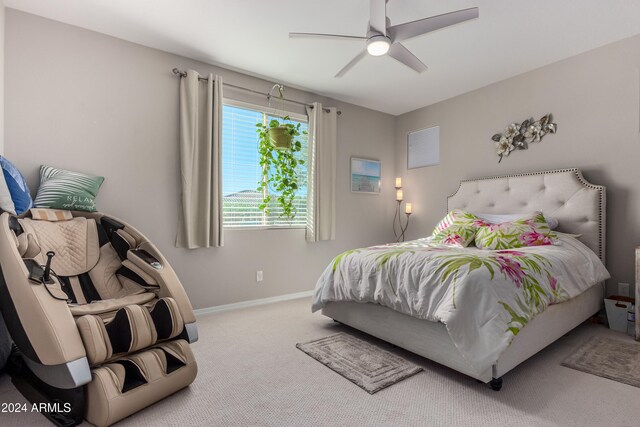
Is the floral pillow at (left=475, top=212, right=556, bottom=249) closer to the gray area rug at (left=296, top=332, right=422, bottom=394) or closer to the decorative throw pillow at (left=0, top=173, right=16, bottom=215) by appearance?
the gray area rug at (left=296, top=332, right=422, bottom=394)

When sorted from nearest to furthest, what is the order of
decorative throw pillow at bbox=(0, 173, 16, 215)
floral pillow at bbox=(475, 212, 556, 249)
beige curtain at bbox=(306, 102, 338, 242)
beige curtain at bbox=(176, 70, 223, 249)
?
decorative throw pillow at bbox=(0, 173, 16, 215) < floral pillow at bbox=(475, 212, 556, 249) < beige curtain at bbox=(176, 70, 223, 249) < beige curtain at bbox=(306, 102, 338, 242)

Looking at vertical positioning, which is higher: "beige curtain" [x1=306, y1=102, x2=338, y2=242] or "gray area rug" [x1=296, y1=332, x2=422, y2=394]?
"beige curtain" [x1=306, y1=102, x2=338, y2=242]

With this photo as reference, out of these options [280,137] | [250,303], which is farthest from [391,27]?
[250,303]

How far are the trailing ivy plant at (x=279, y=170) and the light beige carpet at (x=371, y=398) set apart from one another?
183 centimetres

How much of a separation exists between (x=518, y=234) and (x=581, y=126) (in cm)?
135

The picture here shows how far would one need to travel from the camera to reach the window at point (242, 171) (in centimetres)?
354

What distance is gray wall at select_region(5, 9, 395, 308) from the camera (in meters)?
2.54

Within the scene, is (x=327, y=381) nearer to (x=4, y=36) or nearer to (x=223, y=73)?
(x=223, y=73)

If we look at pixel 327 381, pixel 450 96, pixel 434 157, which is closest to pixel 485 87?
pixel 450 96

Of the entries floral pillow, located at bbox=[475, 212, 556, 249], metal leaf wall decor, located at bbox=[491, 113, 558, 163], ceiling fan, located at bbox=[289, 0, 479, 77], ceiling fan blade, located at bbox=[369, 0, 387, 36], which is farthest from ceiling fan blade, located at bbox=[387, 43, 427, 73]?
metal leaf wall decor, located at bbox=[491, 113, 558, 163]

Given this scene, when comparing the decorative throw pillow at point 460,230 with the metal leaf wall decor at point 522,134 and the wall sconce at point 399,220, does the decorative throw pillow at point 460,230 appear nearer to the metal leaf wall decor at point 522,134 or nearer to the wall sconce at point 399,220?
the metal leaf wall decor at point 522,134

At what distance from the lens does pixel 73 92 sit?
8.89ft

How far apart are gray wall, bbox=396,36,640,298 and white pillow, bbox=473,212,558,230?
0.44m

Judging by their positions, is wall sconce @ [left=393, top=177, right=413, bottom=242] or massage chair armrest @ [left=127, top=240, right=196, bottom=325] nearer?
massage chair armrest @ [left=127, top=240, right=196, bottom=325]
